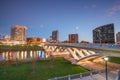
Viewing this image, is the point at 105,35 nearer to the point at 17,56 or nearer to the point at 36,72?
the point at 36,72

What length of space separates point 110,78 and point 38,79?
1338cm

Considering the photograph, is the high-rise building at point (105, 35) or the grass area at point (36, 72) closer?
the grass area at point (36, 72)

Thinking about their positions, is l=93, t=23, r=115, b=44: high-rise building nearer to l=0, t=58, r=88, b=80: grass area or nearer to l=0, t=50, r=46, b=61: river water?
l=0, t=58, r=88, b=80: grass area

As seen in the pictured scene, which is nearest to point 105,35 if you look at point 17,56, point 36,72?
point 36,72

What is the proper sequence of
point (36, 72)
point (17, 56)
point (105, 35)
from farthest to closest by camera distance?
point (17, 56), point (105, 35), point (36, 72)

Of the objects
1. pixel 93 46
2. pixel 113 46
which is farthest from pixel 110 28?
pixel 113 46

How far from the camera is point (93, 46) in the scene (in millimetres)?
30844

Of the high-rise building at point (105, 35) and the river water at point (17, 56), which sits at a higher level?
the high-rise building at point (105, 35)

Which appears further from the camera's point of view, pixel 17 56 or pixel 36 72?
pixel 17 56

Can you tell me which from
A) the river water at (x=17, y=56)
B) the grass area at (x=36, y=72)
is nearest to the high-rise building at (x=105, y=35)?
the grass area at (x=36, y=72)

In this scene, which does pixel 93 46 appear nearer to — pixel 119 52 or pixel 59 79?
pixel 119 52

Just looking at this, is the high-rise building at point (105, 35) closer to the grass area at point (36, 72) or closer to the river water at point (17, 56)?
the grass area at point (36, 72)

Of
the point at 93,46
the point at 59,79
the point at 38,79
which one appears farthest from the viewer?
the point at 93,46

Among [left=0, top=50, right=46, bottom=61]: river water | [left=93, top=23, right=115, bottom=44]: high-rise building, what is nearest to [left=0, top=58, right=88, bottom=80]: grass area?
[left=0, top=50, right=46, bottom=61]: river water
